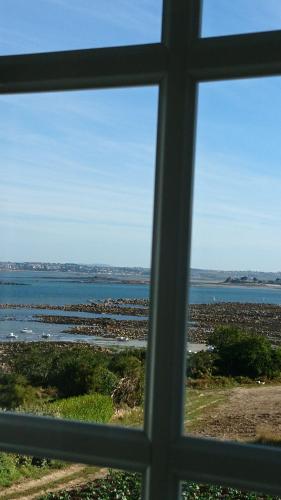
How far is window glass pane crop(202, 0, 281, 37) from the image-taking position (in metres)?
1.97

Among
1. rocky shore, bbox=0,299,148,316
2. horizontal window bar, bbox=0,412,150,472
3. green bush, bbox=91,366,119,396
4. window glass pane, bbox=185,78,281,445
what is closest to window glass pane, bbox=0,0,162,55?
window glass pane, bbox=185,78,281,445

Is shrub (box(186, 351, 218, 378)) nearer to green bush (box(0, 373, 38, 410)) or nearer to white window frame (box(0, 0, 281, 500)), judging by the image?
white window frame (box(0, 0, 281, 500))

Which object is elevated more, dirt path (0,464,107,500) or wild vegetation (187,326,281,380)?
wild vegetation (187,326,281,380)

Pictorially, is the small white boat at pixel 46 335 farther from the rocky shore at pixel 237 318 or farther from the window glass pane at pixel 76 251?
the rocky shore at pixel 237 318

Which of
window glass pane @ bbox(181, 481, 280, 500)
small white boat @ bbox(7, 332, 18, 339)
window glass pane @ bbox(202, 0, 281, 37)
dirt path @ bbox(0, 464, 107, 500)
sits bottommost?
dirt path @ bbox(0, 464, 107, 500)

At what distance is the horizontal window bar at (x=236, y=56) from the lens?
1875 mm

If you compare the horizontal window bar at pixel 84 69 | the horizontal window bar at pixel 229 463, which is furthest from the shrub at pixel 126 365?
the horizontal window bar at pixel 84 69

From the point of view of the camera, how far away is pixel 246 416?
203 cm

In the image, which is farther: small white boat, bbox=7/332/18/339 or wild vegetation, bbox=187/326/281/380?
small white boat, bbox=7/332/18/339

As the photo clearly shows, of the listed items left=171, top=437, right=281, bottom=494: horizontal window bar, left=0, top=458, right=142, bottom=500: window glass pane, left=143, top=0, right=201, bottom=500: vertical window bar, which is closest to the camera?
left=171, top=437, right=281, bottom=494: horizontal window bar

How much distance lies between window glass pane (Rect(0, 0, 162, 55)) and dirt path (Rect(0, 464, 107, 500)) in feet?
4.62

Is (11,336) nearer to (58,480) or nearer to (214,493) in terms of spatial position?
(58,480)

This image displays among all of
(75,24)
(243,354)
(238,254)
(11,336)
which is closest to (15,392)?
(11,336)

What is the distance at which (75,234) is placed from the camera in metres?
2.27
